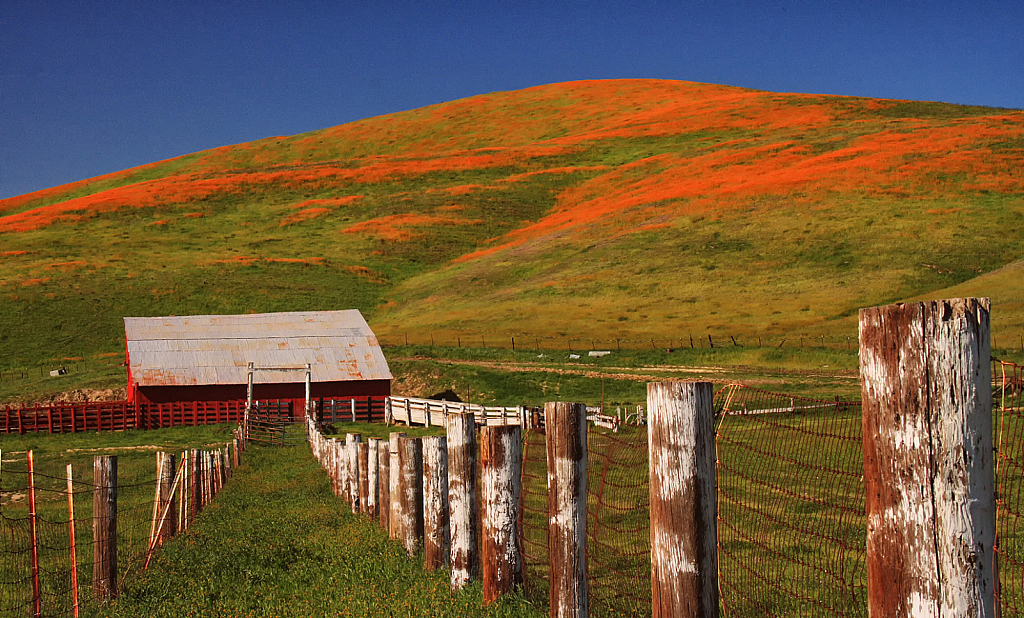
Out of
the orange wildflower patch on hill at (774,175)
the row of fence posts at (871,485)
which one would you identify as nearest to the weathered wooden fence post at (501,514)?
the row of fence posts at (871,485)

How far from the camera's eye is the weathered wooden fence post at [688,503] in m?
4.15

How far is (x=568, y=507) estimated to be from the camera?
5.71 m

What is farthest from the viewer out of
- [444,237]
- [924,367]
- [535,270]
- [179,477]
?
[444,237]

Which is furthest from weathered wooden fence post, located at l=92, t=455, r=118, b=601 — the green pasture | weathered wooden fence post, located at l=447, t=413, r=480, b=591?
weathered wooden fence post, located at l=447, t=413, r=480, b=591

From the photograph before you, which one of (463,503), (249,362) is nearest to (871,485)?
(463,503)

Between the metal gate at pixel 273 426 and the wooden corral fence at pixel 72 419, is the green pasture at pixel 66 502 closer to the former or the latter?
the metal gate at pixel 273 426

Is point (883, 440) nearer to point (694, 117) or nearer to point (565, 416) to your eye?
point (565, 416)

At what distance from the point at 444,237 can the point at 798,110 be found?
5682 centimetres

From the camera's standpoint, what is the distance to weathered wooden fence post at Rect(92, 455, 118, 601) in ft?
26.6

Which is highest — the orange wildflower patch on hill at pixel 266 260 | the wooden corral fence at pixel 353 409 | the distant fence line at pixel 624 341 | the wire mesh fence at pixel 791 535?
the orange wildflower patch on hill at pixel 266 260

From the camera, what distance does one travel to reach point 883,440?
111 inches

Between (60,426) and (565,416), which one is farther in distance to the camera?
(60,426)

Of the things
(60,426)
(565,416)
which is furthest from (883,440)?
(60,426)

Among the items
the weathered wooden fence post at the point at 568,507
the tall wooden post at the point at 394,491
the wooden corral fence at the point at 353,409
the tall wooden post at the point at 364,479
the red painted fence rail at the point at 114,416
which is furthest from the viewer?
the wooden corral fence at the point at 353,409
